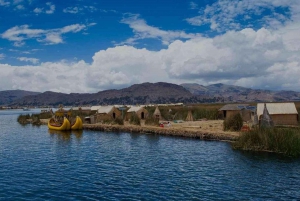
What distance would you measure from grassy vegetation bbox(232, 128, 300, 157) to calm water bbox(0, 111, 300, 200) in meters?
1.51

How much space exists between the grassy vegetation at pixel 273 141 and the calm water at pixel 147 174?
4.94ft

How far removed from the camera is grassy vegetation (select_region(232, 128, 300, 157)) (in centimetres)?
2630

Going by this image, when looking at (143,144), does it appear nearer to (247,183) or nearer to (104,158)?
(104,158)

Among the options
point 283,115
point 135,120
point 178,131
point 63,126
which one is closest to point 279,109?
point 283,115

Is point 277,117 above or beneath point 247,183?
above

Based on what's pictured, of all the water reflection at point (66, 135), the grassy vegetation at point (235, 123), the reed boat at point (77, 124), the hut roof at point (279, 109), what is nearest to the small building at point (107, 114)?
the reed boat at point (77, 124)

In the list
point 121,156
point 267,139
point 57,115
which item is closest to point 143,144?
point 121,156

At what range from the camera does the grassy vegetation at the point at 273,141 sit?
26.3 m

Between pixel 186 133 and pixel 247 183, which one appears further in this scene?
pixel 186 133

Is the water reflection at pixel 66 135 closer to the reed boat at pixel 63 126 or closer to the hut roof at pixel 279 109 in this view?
the reed boat at pixel 63 126

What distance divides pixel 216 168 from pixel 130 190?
7659 mm

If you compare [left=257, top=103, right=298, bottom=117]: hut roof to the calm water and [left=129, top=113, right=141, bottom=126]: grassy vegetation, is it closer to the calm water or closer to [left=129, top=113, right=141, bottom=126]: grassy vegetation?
the calm water

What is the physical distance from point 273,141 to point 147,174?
12838 millimetres

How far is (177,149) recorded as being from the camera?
1223 inches
